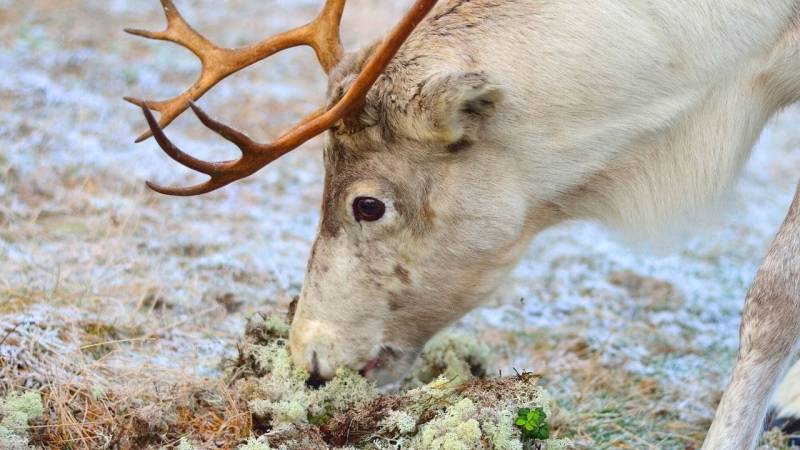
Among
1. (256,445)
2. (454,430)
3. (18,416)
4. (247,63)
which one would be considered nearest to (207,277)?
(247,63)

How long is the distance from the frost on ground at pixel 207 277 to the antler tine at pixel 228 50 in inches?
35.2

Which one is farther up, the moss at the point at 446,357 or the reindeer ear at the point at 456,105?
the reindeer ear at the point at 456,105

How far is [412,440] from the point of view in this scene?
9.23 feet

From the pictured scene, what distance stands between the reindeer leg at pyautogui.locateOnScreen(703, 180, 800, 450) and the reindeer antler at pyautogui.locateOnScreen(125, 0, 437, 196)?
1.35 metres

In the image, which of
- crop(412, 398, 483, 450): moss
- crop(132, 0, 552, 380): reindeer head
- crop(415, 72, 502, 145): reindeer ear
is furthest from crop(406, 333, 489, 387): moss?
crop(415, 72, 502, 145): reindeer ear

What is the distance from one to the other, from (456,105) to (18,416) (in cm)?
159

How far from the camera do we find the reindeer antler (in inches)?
113

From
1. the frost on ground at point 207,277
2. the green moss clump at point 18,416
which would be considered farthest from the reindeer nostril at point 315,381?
the green moss clump at point 18,416

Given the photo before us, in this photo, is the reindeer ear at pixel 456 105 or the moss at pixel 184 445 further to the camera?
the reindeer ear at pixel 456 105

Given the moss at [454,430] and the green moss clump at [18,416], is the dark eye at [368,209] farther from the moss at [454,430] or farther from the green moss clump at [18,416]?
the green moss clump at [18,416]

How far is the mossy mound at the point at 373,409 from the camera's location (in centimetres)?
274

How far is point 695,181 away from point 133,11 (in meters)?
7.83

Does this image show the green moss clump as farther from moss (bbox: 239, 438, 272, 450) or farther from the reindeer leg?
the reindeer leg

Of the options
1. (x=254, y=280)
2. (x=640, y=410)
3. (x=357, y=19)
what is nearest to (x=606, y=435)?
(x=640, y=410)
